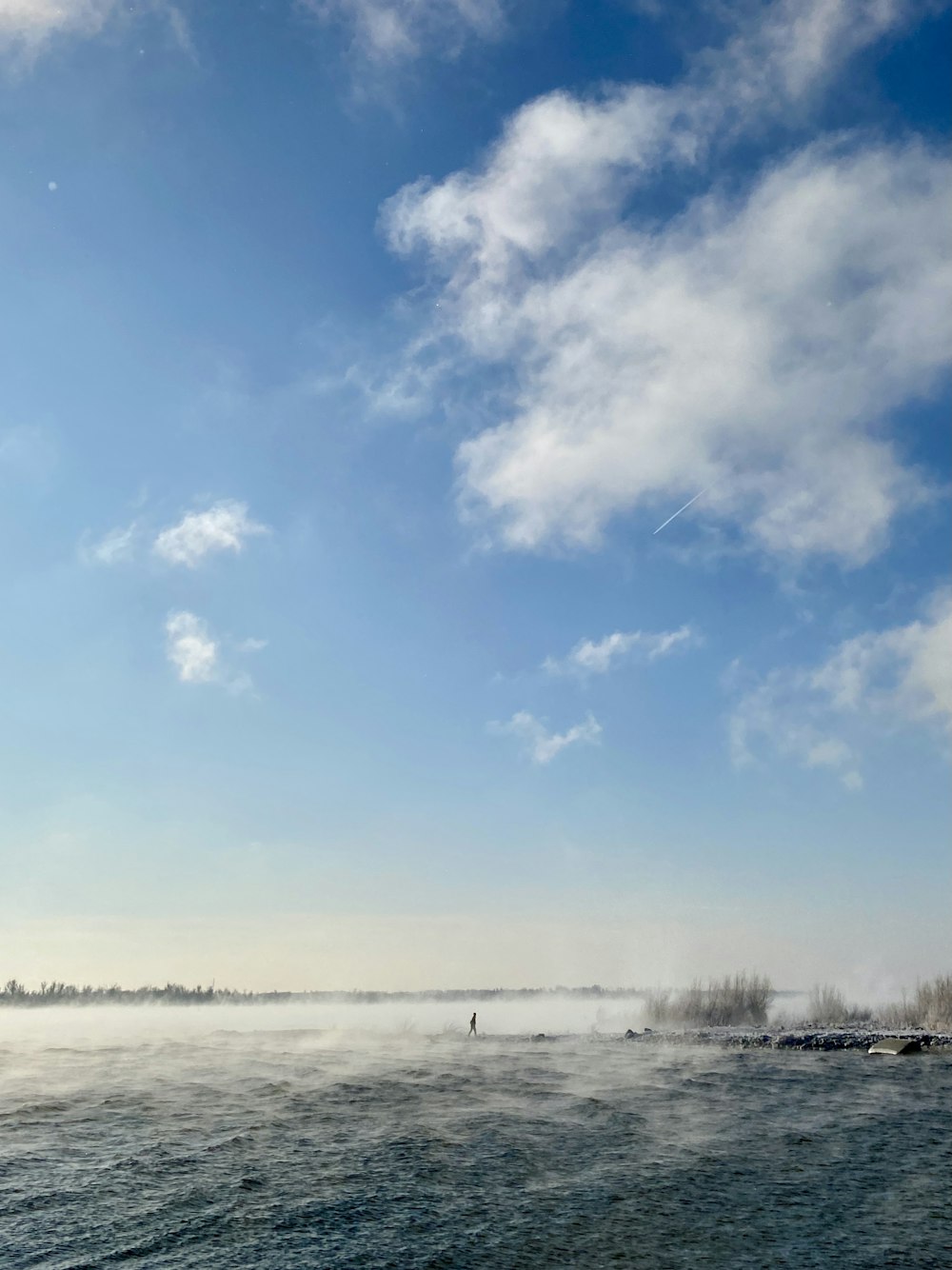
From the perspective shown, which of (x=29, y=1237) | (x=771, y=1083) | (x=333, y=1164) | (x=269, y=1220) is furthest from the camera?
(x=771, y=1083)

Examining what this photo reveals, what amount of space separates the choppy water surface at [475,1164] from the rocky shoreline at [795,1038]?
7.32 m

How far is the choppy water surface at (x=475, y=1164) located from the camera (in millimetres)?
16438

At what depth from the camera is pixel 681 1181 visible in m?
20.9

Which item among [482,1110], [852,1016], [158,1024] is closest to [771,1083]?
[482,1110]

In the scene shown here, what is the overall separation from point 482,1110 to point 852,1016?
45.3m

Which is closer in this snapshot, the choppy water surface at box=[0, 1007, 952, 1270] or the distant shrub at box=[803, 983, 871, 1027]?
the choppy water surface at box=[0, 1007, 952, 1270]

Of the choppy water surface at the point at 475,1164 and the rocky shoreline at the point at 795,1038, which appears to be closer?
the choppy water surface at the point at 475,1164

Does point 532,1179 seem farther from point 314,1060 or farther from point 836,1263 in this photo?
point 314,1060

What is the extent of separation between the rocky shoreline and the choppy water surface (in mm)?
7316

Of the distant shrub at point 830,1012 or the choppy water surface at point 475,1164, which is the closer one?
the choppy water surface at point 475,1164

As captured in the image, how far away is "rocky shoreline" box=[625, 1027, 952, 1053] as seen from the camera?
163ft

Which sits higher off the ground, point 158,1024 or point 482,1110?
point 482,1110

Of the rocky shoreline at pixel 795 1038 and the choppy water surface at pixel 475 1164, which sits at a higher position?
the choppy water surface at pixel 475 1164

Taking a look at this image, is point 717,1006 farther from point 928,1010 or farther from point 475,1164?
point 475,1164
